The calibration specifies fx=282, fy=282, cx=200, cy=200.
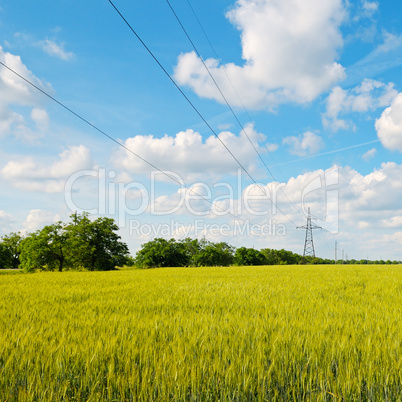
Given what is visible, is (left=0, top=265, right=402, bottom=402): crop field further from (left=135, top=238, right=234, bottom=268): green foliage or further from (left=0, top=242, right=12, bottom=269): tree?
(left=0, top=242, right=12, bottom=269): tree

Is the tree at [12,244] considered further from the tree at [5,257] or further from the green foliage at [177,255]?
the green foliage at [177,255]

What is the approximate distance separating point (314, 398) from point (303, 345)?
1314 mm

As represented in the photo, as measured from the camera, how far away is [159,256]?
89312mm

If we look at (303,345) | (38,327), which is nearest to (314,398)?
(303,345)

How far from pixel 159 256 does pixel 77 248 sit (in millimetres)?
39127

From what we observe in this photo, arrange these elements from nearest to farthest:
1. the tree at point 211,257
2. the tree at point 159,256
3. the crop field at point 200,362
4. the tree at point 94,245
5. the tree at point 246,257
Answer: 1. the crop field at point 200,362
2. the tree at point 94,245
3. the tree at point 159,256
4. the tree at point 211,257
5. the tree at point 246,257

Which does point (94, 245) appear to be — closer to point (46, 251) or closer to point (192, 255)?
point (46, 251)

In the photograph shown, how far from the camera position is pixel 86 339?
3.82 m

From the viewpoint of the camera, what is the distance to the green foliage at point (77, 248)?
2131 inches

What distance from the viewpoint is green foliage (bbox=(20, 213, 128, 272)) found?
178 feet

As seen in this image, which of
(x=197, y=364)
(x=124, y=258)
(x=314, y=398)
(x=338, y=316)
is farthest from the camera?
(x=124, y=258)

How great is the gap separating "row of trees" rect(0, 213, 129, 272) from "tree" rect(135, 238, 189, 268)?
3050 cm

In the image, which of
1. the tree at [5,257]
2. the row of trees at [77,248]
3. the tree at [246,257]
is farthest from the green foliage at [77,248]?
the tree at [246,257]

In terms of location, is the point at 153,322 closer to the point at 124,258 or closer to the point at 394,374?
the point at 394,374
